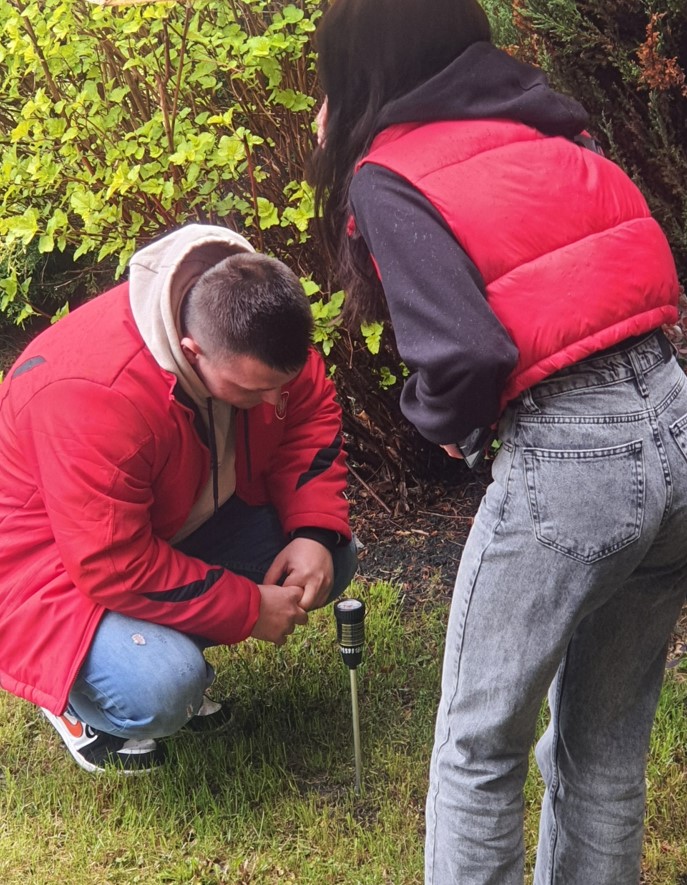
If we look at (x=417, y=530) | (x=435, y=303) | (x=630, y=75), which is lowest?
(x=417, y=530)

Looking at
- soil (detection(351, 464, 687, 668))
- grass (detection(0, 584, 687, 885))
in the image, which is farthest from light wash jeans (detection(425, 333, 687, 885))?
soil (detection(351, 464, 687, 668))

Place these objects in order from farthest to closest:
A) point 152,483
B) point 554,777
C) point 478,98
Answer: point 152,483 → point 554,777 → point 478,98

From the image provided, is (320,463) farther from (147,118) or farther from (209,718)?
(147,118)

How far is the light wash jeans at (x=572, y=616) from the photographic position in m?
1.58

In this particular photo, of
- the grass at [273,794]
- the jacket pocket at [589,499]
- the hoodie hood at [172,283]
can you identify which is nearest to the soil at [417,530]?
→ the grass at [273,794]

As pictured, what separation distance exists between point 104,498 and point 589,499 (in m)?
1.18

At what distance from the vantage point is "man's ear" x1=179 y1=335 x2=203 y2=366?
2.27 m

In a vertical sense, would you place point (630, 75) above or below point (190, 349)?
above

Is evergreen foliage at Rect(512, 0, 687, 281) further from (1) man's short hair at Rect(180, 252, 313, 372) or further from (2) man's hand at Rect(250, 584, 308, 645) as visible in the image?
(2) man's hand at Rect(250, 584, 308, 645)

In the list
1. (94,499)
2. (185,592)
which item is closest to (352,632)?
(185,592)

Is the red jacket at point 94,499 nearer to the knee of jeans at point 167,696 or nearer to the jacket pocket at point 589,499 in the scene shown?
the knee of jeans at point 167,696

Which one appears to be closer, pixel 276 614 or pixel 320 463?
pixel 276 614

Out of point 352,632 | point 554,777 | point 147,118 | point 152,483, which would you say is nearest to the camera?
point 554,777

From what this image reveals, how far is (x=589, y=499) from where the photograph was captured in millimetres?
1575
